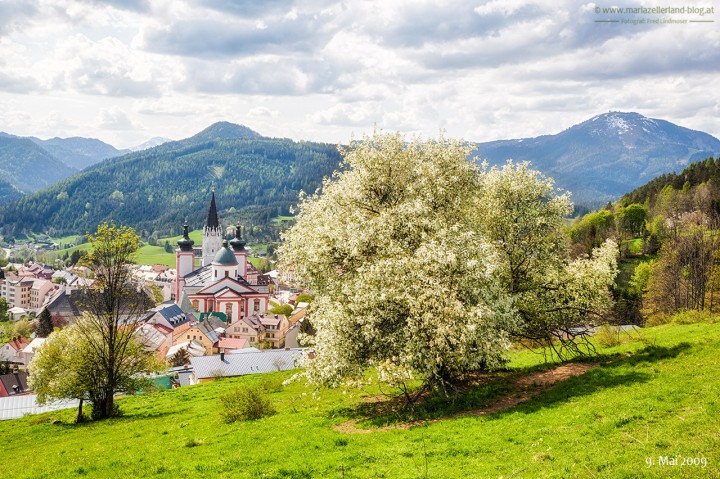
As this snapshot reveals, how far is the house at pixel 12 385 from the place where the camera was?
7338 centimetres

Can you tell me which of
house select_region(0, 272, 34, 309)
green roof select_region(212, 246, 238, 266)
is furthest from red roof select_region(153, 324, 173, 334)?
house select_region(0, 272, 34, 309)

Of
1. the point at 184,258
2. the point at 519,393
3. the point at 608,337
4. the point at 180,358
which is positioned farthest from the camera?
the point at 184,258

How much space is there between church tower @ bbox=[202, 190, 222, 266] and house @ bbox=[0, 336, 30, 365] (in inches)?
1655

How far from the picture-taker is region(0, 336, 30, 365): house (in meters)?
96.5

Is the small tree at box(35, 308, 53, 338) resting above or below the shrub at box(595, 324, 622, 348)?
below

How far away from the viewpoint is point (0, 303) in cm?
14825

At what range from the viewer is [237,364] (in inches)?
2408

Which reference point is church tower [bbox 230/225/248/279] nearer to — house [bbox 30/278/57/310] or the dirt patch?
the dirt patch

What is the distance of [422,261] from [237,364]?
46.6 m

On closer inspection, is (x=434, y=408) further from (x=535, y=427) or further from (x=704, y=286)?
(x=704, y=286)

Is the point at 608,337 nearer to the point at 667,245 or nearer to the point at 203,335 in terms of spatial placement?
the point at 667,245

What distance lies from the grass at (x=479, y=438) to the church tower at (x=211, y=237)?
105 meters

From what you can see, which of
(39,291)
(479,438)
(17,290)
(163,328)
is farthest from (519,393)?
(17,290)

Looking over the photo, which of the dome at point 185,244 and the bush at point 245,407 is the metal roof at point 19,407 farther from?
the dome at point 185,244
